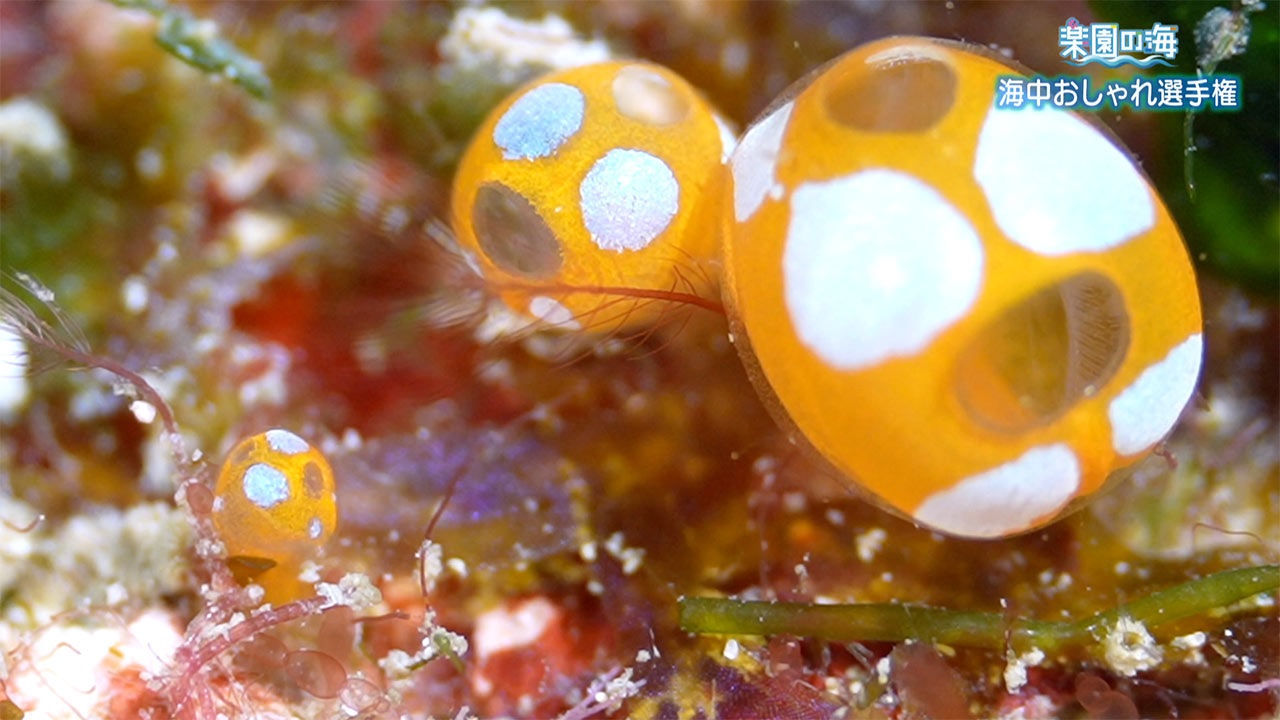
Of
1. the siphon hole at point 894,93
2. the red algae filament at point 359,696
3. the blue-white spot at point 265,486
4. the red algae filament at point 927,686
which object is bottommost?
the red algae filament at point 359,696

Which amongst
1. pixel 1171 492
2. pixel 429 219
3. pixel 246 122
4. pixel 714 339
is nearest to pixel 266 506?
pixel 429 219

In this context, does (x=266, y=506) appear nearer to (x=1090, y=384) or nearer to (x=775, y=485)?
(x=775, y=485)

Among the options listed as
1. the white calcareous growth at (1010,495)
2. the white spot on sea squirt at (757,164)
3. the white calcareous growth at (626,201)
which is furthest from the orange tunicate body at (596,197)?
the white calcareous growth at (1010,495)

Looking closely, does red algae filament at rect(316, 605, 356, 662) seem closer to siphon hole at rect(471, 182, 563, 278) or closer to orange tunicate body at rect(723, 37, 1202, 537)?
siphon hole at rect(471, 182, 563, 278)

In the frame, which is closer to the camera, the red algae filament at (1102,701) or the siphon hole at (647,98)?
the red algae filament at (1102,701)

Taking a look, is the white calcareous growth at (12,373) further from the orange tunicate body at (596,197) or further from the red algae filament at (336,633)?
the orange tunicate body at (596,197)

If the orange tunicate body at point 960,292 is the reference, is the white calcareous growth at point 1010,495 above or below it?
below
